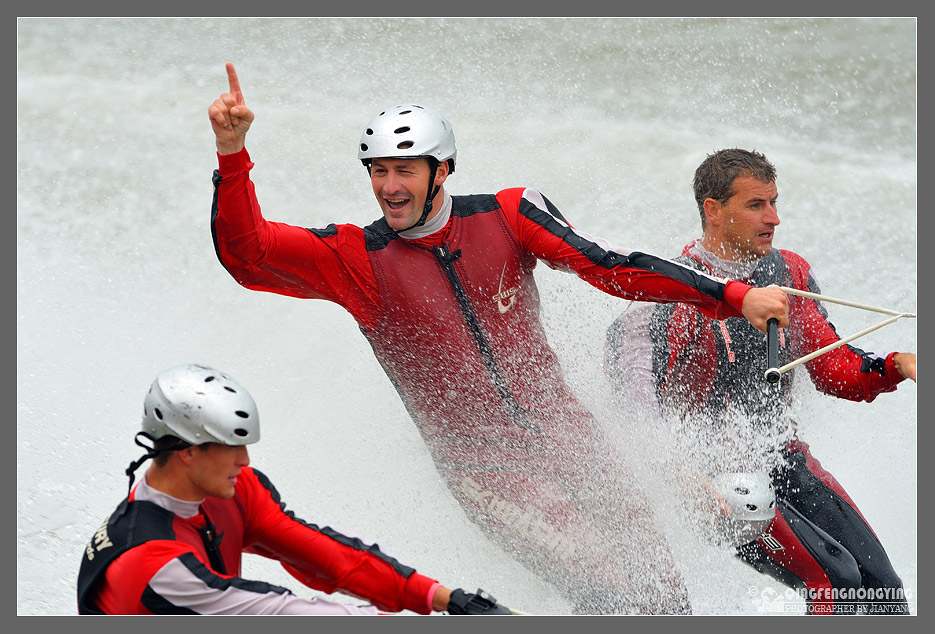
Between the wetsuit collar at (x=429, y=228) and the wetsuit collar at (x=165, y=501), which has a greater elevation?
the wetsuit collar at (x=429, y=228)

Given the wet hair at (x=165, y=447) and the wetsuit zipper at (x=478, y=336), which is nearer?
the wet hair at (x=165, y=447)

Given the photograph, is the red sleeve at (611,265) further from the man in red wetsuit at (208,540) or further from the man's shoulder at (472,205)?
the man in red wetsuit at (208,540)

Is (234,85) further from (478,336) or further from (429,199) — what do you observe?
(478,336)

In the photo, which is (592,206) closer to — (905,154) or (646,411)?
(905,154)

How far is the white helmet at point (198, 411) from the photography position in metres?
3.49

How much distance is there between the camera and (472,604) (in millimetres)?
3674

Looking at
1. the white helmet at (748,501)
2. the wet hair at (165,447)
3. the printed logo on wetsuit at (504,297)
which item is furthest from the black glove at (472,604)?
the white helmet at (748,501)

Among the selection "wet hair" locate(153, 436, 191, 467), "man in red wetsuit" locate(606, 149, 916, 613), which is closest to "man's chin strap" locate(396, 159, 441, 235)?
"man in red wetsuit" locate(606, 149, 916, 613)

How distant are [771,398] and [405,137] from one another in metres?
2.06

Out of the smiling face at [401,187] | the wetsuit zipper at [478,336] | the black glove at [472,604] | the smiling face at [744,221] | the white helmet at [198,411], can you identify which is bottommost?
the black glove at [472,604]

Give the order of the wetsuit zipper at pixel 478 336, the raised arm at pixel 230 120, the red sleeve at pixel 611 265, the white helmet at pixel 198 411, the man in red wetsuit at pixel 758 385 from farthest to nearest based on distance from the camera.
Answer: the man in red wetsuit at pixel 758 385, the wetsuit zipper at pixel 478 336, the red sleeve at pixel 611 265, the raised arm at pixel 230 120, the white helmet at pixel 198 411

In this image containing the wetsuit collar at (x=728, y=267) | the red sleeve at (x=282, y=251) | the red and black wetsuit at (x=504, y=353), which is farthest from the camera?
the wetsuit collar at (x=728, y=267)

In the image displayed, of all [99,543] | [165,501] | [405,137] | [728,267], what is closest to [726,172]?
[728,267]

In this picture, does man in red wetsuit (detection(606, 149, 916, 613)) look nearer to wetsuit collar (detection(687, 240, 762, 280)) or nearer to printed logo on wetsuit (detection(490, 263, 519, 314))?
wetsuit collar (detection(687, 240, 762, 280))
